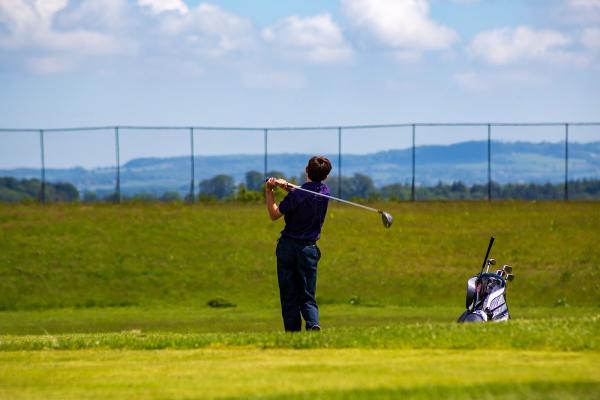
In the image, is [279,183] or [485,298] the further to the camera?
[485,298]

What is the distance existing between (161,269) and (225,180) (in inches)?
700

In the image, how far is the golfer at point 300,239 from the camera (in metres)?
15.2

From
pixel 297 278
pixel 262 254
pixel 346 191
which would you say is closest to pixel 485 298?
pixel 297 278

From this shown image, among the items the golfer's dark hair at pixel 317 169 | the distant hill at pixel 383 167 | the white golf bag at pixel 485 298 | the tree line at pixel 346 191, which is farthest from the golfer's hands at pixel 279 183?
the distant hill at pixel 383 167

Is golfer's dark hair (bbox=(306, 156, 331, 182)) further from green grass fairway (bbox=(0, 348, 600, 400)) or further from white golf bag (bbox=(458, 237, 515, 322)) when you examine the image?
green grass fairway (bbox=(0, 348, 600, 400))

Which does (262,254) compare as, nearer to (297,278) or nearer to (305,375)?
(297,278)

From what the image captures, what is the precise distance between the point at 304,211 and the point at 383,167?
5049 cm

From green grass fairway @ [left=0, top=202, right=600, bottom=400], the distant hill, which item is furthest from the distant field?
the distant hill

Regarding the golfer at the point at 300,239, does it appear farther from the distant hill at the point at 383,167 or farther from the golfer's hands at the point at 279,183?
the distant hill at the point at 383,167

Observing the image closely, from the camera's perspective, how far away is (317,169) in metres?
15.3

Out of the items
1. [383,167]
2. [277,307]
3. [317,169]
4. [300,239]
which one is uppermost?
[317,169]

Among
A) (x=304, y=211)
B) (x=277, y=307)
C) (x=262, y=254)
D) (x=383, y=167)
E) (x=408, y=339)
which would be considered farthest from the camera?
(x=383, y=167)

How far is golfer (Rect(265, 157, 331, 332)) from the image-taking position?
15156 millimetres

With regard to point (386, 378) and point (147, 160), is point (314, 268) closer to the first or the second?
point (386, 378)
